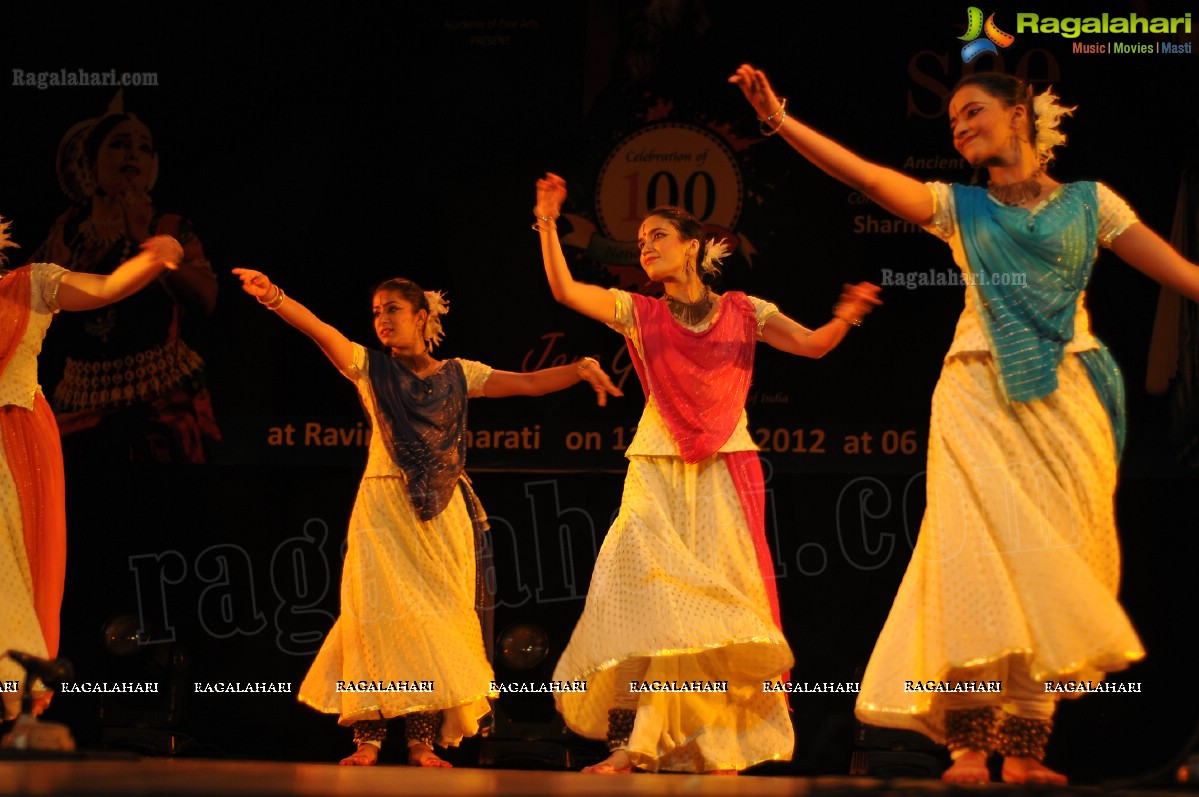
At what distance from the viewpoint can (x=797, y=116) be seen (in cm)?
607

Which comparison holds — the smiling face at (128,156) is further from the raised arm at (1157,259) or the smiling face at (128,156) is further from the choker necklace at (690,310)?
the raised arm at (1157,259)

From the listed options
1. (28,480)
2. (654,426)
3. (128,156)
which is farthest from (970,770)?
(128,156)

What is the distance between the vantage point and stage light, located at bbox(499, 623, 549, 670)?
5.62 meters

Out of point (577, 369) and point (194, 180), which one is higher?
Answer: point (194, 180)

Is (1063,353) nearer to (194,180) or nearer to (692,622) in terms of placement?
(692,622)

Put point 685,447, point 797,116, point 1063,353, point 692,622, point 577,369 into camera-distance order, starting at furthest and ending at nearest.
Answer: point 797,116 → point 577,369 → point 685,447 → point 692,622 → point 1063,353

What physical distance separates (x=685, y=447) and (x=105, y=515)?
2735 mm

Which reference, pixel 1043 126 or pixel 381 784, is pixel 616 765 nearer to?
pixel 381 784

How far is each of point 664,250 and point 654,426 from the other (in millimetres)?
601

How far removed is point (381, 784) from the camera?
3.31 meters

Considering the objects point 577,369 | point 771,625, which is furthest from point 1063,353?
point 577,369

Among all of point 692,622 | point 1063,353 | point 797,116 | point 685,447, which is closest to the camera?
point 1063,353

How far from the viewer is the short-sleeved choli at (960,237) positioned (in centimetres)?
419

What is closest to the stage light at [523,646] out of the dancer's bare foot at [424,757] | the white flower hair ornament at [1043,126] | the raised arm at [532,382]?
the dancer's bare foot at [424,757]
